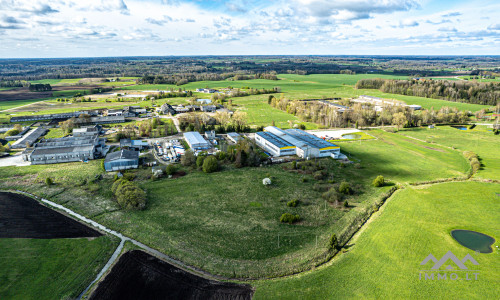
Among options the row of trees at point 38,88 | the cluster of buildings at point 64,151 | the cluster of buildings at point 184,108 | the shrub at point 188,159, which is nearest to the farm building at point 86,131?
the cluster of buildings at point 64,151

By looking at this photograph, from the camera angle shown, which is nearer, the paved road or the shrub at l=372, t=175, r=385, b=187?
the shrub at l=372, t=175, r=385, b=187

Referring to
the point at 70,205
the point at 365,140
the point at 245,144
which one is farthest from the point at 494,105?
the point at 70,205

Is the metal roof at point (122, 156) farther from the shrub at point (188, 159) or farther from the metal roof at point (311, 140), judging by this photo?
the metal roof at point (311, 140)

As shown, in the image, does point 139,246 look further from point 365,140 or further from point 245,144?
point 365,140

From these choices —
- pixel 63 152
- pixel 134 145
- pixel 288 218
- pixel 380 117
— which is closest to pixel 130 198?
pixel 288 218

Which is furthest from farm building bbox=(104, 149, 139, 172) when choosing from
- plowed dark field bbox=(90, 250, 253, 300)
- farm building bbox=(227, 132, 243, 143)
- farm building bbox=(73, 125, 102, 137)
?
plowed dark field bbox=(90, 250, 253, 300)

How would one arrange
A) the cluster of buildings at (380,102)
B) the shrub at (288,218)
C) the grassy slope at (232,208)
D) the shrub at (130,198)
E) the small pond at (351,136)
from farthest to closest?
the cluster of buildings at (380,102), the small pond at (351,136), the shrub at (130,198), the shrub at (288,218), the grassy slope at (232,208)

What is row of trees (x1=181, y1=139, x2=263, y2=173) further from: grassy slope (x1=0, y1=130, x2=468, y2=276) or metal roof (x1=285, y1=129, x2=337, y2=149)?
metal roof (x1=285, y1=129, x2=337, y2=149)
